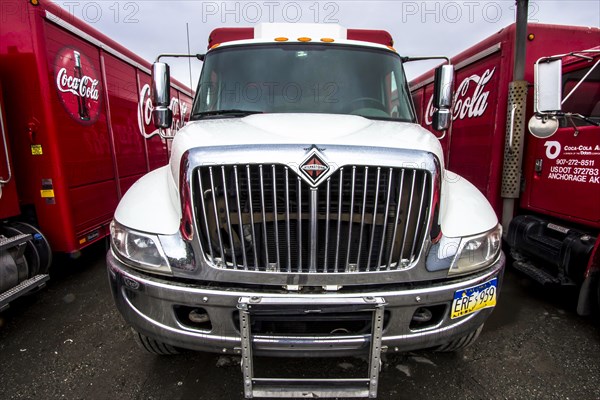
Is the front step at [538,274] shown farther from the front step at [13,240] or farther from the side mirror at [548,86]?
the front step at [13,240]

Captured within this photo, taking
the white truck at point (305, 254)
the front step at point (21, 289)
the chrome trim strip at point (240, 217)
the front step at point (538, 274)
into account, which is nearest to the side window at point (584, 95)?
the front step at point (538, 274)

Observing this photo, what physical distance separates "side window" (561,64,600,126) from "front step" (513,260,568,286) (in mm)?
1558

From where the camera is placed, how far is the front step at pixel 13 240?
3.23 m

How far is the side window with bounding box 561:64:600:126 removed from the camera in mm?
3410

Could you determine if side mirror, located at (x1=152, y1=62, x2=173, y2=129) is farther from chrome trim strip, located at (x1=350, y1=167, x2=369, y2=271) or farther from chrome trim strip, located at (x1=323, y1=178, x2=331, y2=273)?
chrome trim strip, located at (x1=350, y1=167, x2=369, y2=271)

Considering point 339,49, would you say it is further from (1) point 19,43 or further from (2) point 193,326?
(1) point 19,43

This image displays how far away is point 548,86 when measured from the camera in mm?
2729

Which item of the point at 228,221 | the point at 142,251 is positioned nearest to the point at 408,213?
the point at 228,221

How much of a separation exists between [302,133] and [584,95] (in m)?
3.21

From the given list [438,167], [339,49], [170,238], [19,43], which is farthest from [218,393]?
[19,43]

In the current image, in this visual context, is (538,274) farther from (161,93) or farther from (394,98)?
(161,93)

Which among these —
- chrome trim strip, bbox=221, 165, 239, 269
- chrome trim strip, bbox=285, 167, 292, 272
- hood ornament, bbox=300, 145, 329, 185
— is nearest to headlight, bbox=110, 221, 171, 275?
chrome trim strip, bbox=221, 165, 239, 269

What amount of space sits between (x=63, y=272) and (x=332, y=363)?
12.8 ft

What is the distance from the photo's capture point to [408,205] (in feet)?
6.50
